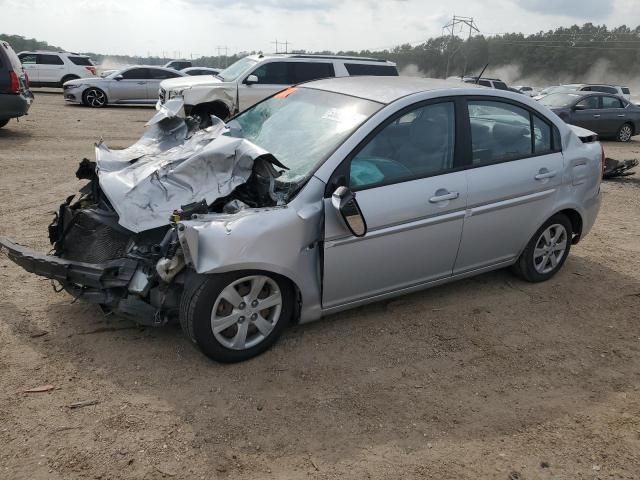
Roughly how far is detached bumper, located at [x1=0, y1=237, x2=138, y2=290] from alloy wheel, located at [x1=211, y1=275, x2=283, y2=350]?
65 centimetres

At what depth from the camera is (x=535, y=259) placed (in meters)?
4.80

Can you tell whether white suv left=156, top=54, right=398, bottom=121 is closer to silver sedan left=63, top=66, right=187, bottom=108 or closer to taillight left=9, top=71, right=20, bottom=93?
taillight left=9, top=71, right=20, bottom=93

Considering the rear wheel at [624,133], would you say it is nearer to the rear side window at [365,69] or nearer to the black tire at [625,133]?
the black tire at [625,133]

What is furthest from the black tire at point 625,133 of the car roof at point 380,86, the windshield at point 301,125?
the windshield at point 301,125

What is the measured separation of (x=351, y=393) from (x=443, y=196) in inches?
Answer: 61.4

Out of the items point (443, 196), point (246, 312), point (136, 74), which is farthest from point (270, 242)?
point (136, 74)

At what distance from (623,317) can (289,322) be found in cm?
278

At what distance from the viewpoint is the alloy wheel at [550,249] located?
4773mm

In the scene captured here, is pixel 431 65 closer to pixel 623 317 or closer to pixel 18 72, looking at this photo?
pixel 18 72

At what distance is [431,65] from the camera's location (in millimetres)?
77812

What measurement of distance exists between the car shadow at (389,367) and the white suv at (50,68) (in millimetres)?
22522

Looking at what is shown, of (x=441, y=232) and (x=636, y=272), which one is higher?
(x=441, y=232)

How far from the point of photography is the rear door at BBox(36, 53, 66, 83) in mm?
23016

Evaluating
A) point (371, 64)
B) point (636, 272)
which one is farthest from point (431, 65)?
point (636, 272)
